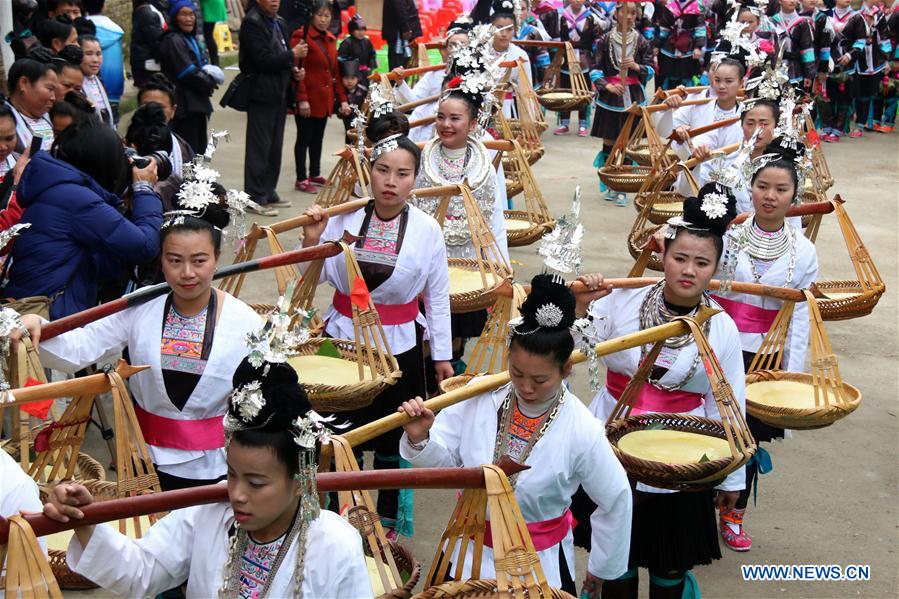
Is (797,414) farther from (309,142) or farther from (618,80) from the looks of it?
(618,80)

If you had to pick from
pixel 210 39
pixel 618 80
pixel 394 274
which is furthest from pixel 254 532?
pixel 210 39

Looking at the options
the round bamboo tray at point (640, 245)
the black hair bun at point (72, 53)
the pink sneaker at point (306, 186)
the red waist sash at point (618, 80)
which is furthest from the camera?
the red waist sash at point (618, 80)

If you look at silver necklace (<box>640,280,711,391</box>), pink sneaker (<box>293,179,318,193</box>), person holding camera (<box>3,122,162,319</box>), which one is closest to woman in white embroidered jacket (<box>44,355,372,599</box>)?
silver necklace (<box>640,280,711,391</box>)

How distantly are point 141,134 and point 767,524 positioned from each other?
325 cm

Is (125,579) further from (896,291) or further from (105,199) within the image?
(896,291)

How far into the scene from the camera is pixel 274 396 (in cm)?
238

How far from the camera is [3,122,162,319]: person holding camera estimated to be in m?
4.16

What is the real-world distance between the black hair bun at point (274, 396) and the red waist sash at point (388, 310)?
6.71 feet

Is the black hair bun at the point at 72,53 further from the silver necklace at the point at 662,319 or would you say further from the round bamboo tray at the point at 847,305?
the round bamboo tray at the point at 847,305

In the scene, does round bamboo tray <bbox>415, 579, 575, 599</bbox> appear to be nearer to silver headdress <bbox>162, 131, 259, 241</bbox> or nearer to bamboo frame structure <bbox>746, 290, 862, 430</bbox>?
silver headdress <bbox>162, 131, 259, 241</bbox>

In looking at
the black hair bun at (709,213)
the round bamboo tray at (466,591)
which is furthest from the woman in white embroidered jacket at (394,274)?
the round bamboo tray at (466,591)

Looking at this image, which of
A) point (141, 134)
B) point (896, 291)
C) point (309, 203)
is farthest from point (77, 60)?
point (896, 291)

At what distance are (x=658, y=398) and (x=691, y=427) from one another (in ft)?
0.56

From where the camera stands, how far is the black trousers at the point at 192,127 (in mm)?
8188
